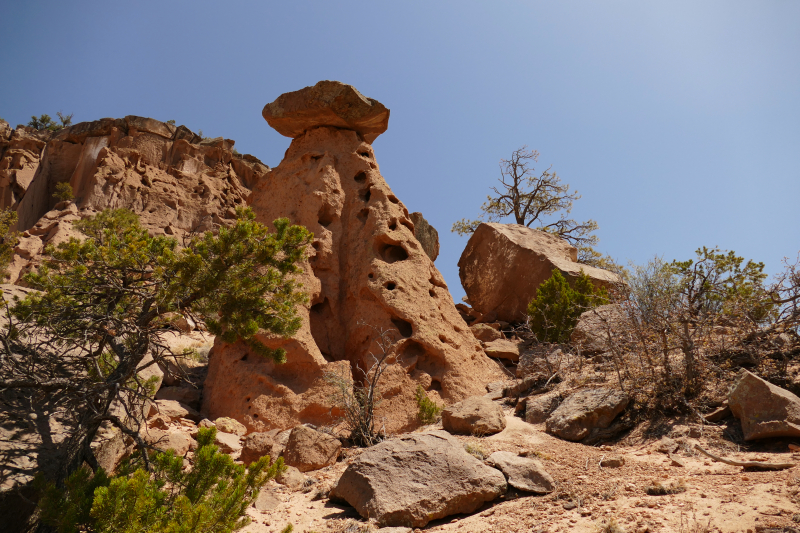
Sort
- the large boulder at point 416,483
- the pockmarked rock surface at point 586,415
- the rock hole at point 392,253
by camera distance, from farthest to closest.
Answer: the rock hole at point 392,253 < the pockmarked rock surface at point 586,415 < the large boulder at point 416,483

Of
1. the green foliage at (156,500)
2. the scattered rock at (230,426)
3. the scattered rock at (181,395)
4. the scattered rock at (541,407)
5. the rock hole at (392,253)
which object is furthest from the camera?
the rock hole at (392,253)

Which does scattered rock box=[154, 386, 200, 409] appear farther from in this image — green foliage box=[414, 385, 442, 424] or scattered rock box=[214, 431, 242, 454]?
Answer: green foliage box=[414, 385, 442, 424]

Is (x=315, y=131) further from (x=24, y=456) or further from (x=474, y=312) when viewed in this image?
(x=24, y=456)

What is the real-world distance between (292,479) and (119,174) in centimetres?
1869

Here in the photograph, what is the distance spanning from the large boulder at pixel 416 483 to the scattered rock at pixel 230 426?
2.56 meters

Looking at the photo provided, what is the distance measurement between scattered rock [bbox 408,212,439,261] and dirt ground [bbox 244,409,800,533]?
362 inches

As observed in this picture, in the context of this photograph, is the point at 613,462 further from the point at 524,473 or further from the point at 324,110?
the point at 324,110

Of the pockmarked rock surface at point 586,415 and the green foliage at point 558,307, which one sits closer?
the pockmarked rock surface at point 586,415

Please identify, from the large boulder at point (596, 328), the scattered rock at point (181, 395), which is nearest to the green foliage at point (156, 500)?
the scattered rock at point (181, 395)

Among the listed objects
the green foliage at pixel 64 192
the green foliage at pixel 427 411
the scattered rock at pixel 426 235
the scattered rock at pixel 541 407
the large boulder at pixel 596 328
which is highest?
the green foliage at pixel 64 192

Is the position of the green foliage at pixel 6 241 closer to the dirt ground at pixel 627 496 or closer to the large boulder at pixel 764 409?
the dirt ground at pixel 627 496

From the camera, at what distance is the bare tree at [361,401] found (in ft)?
21.9

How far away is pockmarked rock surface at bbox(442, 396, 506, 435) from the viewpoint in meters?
6.22

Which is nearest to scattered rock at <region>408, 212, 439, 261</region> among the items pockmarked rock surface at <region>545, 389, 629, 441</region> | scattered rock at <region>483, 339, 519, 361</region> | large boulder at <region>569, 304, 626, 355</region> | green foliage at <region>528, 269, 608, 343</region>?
green foliage at <region>528, 269, 608, 343</region>
